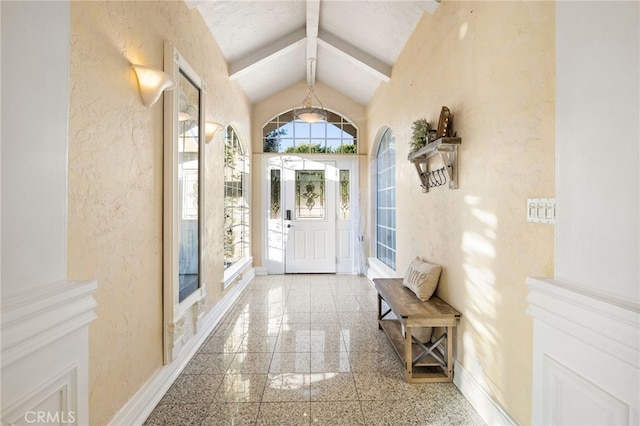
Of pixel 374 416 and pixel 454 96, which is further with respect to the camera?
pixel 454 96

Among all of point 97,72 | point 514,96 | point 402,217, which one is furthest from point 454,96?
point 97,72

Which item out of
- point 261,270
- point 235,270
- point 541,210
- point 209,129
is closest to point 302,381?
point 541,210

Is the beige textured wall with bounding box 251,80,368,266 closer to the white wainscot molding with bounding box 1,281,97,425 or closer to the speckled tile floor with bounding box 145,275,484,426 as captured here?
the speckled tile floor with bounding box 145,275,484,426

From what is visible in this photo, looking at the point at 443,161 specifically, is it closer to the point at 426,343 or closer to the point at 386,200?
the point at 426,343

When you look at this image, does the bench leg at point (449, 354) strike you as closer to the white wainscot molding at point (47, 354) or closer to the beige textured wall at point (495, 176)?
the beige textured wall at point (495, 176)

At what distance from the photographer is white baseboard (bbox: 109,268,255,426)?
1.64 meters

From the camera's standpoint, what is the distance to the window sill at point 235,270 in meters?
3.67

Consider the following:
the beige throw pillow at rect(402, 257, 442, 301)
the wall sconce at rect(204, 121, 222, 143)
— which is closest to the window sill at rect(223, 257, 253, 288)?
the wall sconce at rect(204, 121, 222, 143)

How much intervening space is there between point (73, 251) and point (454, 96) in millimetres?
2391

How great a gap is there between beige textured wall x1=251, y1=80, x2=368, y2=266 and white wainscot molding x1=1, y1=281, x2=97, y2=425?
Result: 4643mm

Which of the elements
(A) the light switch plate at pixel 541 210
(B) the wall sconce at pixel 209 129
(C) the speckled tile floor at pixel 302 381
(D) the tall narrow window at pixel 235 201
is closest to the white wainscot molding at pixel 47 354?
(C) the speckled tile floor at pixel 302 381

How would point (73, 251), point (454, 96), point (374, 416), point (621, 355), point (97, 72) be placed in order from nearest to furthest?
point (621, 355) → point (73, 251) → point (97, 72) → point (374, 416) → point (454, 96)

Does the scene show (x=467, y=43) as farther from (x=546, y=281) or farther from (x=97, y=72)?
(x=97, y=72)

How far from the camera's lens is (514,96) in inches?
60.4
